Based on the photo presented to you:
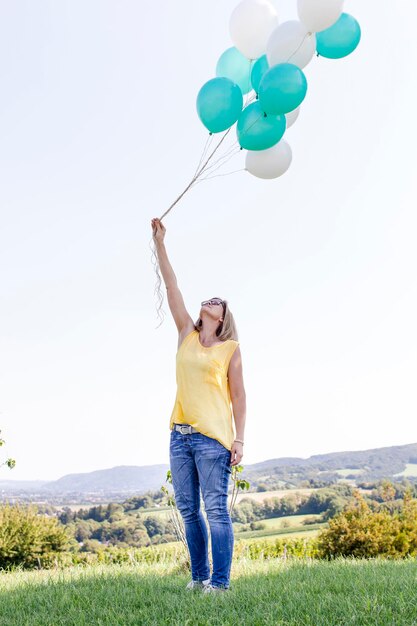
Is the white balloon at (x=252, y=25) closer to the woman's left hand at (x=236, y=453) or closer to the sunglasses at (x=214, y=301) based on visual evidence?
the sunglasses at (x=214, y=301)

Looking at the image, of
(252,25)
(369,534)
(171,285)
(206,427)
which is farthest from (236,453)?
(369,534)

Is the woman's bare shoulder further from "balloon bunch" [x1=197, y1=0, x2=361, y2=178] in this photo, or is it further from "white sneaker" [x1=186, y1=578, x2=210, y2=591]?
"white sneaker" [x1=186, y1=578, x2=210, y2=591]

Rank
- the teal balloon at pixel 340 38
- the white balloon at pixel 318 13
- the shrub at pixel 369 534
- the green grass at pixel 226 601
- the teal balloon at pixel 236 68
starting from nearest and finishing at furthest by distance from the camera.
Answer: the green grass at pixel 226 601 → the white balloon at pixel 318 13 → the teal balloon at pixel 340 38 → the teal balloon at pixel 236 68 → the shrub at pixel 369 534

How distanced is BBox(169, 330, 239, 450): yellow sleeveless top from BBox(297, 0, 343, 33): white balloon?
1.75 metres

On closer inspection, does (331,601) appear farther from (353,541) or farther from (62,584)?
(353,541)

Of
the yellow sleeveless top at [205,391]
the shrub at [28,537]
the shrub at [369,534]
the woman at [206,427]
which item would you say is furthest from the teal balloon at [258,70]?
the shrub at [28,537]

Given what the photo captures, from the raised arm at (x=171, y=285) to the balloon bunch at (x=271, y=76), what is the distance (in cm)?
67

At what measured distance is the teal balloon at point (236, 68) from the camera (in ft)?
12.6

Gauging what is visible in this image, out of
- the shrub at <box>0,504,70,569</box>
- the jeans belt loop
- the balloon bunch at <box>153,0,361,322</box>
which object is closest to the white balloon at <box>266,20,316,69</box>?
the balloon bunch at <box>153,0,361,322</box>

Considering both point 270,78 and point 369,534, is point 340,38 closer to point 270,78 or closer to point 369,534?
point 270,78

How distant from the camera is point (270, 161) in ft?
11.8

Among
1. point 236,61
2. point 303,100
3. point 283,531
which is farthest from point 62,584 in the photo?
point 283,531

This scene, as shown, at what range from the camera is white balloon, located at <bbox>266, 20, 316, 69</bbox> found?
339cm

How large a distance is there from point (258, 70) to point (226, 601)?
2.77 meters
